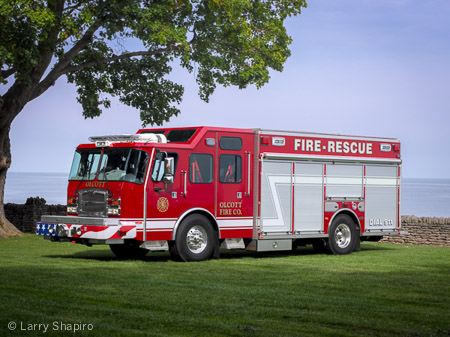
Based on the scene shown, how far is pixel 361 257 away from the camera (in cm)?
2006

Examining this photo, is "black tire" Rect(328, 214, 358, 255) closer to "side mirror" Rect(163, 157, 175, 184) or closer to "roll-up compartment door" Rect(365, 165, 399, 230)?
"roll-up compartment door" Rect(365, 165, 399, 230)

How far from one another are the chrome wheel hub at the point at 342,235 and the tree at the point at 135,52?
9.00 metres

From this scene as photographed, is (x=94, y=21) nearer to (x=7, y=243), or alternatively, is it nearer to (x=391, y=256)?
(x=7, y=243)

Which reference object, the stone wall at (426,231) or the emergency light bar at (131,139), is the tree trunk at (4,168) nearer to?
the emergency light bar at (131,139)

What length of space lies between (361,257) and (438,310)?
9.03 meters

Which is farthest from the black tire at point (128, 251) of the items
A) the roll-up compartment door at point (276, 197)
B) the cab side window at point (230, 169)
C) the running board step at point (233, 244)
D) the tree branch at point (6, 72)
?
the tree branch at point (6, 72)

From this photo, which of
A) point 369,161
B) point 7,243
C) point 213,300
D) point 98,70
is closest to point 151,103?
point 98,70

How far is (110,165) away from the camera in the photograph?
17797 millimetres

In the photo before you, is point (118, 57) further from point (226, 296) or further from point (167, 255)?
point (226, 296)

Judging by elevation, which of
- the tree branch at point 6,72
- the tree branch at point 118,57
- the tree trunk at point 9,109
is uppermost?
the tree branch at point 118,57

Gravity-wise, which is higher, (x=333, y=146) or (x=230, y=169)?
(x=333, y=146)

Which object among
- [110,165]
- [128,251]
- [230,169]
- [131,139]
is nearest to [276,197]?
[230,169]

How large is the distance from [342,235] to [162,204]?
19.3 feet

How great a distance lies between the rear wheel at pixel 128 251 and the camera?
762 inches
